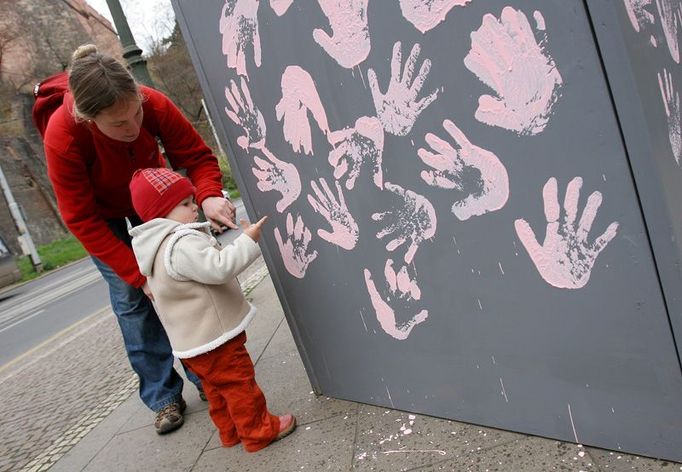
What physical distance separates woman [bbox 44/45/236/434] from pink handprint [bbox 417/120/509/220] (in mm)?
1036

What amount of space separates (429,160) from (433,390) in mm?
894

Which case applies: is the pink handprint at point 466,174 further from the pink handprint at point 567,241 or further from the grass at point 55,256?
the grass at point 55,256

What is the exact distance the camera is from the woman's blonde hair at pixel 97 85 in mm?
2203

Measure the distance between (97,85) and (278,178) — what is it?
2.50 ft

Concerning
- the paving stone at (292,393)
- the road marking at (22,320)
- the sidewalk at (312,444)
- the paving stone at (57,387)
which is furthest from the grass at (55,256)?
the paving stone at (292,393)

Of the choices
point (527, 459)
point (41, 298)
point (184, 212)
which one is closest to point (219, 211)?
point (184, 212)

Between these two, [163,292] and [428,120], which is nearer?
[428,120]

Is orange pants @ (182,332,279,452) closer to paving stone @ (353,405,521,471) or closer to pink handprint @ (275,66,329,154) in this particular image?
paving stone @ (353,405,521,471)

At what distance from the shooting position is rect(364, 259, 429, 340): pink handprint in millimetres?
2107

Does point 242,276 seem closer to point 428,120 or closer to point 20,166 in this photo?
point 428,120

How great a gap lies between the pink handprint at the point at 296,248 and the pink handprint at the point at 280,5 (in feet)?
2.55

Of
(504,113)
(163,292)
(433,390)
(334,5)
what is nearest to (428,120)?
(504,113)

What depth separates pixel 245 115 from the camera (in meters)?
2.41

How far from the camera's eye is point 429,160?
1.86 metres
